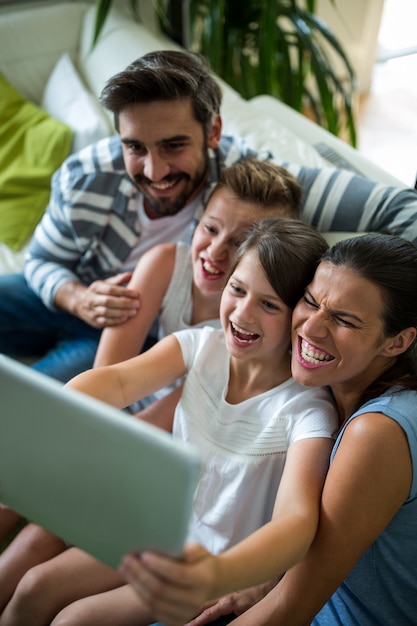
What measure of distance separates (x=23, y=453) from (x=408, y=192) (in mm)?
1001

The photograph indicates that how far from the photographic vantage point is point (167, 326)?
1611 mm

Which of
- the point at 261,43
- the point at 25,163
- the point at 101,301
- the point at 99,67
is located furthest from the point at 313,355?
the point at 261,43

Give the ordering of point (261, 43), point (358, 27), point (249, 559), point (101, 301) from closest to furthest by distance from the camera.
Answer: point (249, 559)
point (101, 301)
point (261, 43)
point (358, 27)

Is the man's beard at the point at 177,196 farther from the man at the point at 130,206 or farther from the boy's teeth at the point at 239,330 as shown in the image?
the boy's teeth at the point at 239,330

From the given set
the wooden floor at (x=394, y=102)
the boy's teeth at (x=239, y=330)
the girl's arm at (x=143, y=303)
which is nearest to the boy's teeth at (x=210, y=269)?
the girl's arm at (x=143, y=303)

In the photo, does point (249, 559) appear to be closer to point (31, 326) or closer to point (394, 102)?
point (31, 326)

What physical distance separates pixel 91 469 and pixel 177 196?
3.21 feet

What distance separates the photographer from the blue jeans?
1.85 metres

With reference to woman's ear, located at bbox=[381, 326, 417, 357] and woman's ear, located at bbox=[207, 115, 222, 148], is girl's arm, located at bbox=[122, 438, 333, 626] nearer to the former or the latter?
woman's ear, located at bbox=[381, 326, 417, 357]

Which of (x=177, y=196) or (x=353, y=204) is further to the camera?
(x=177, y=196)

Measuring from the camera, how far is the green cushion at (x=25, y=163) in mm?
2189

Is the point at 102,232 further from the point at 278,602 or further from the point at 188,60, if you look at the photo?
the point at 278,602

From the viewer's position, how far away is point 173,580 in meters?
0.78

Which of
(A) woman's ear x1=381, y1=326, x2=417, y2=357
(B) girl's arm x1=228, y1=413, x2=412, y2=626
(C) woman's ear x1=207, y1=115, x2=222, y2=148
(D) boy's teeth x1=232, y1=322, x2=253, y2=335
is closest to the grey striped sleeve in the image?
(C) woman's ear x1=207, y1=115, x2=222, y2=148
